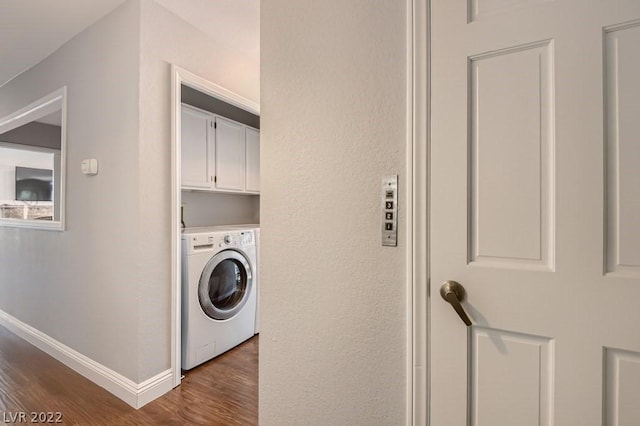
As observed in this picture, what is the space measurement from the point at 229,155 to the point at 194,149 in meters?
0.45

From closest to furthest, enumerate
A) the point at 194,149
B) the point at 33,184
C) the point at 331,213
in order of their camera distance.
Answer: the point at 331,213 < the point at 194,149 < the point at 33,184

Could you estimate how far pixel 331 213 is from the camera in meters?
1.11

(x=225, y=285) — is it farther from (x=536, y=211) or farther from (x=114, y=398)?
(x=536, y=211)

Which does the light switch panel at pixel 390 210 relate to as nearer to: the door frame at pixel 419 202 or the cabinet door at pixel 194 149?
the door frame at pixel 419 202

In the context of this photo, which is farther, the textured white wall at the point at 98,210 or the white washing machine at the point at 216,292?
the white washing machine at the point at 216,292

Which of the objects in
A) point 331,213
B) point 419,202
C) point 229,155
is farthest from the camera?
point 229,155

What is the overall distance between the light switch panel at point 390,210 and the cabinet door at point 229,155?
2279mm

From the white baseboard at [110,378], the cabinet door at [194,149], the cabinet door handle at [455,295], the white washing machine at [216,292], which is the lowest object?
the white baseboard at [110,378]

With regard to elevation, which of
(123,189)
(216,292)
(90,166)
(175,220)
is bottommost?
(216,292)

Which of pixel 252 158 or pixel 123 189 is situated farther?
pixel 252 158

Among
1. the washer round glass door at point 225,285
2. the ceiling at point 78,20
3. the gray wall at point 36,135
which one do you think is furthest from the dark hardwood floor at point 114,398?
the gray wall at point 36,135

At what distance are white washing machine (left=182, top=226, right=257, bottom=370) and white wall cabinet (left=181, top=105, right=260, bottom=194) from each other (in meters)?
0.58

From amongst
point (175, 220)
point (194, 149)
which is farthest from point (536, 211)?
point (194, 149)

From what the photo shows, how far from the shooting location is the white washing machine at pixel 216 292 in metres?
2.15
